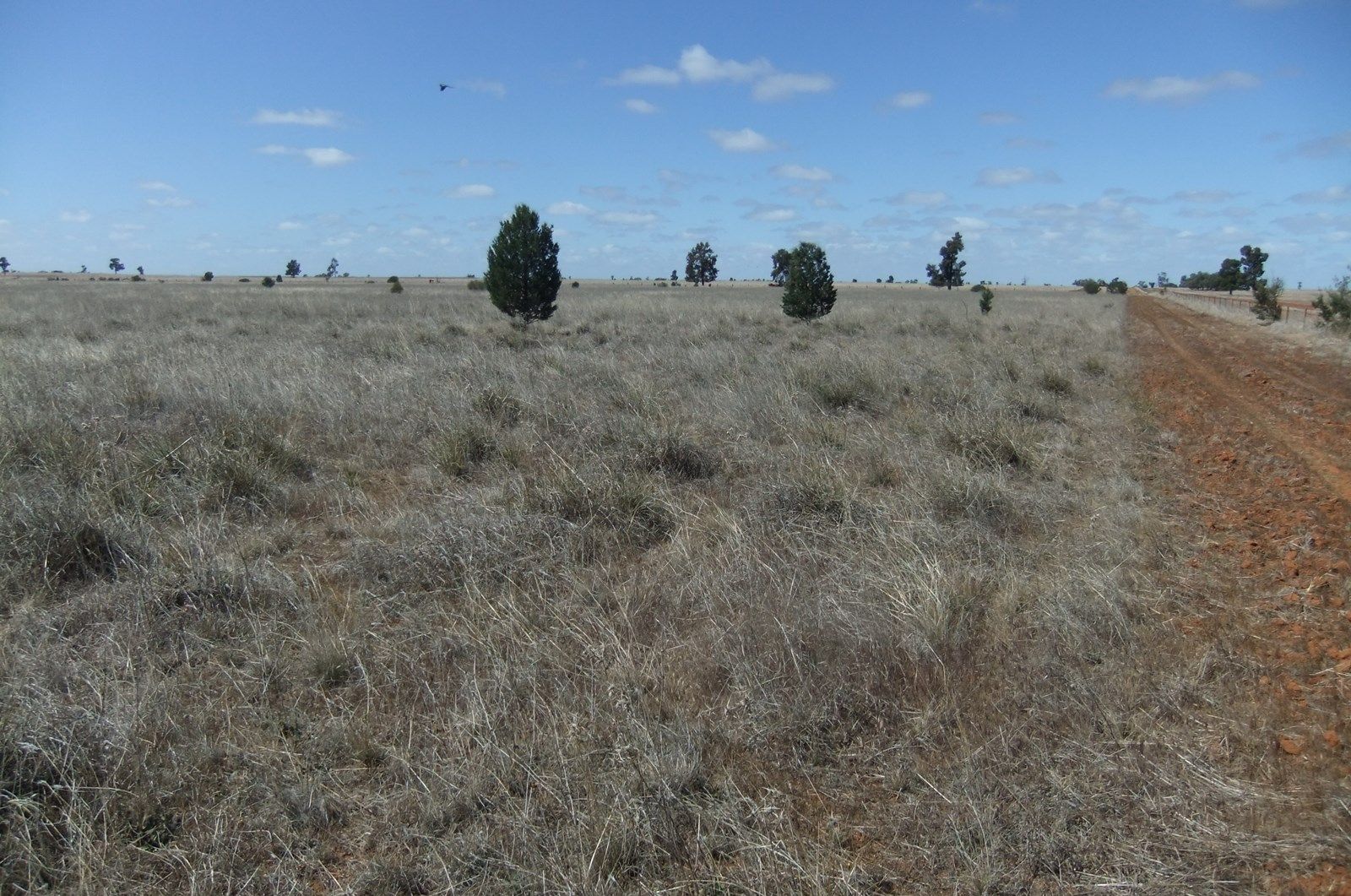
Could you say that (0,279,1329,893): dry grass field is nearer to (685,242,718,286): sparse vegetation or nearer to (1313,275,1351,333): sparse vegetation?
(1313,275,1351,333): sparse vegetation

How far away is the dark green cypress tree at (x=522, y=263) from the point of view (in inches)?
822

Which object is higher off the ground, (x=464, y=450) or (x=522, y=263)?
(x=522, y=263)

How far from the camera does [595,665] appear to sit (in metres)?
3.46

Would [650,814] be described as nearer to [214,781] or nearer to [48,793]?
[214,781]

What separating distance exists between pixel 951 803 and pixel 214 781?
2.51m

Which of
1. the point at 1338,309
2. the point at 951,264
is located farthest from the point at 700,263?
the point at 1338,309

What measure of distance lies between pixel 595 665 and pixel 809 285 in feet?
72.1

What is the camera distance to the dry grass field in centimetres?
247

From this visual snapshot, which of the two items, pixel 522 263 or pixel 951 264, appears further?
pixel 951 264

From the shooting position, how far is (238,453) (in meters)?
5.89

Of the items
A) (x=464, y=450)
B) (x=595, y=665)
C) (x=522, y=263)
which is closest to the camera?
(x=595, y=665)

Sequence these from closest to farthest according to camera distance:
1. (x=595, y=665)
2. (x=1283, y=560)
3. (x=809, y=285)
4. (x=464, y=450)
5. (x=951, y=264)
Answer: (x=595, y=665), (x=1283, y=560), (x=464, y=450), (x=809, y=285), (x=951, y=264)

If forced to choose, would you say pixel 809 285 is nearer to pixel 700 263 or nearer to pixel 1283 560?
pixel 1283 560

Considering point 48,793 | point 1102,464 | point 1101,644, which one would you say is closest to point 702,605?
point 1101,644
